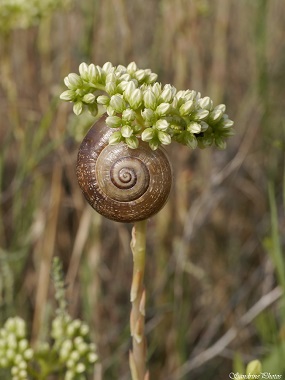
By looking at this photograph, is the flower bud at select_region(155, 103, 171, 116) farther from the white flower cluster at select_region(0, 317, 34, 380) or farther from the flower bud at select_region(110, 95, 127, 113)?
the white flower cluster at select_region(0, 317, 34, 380)

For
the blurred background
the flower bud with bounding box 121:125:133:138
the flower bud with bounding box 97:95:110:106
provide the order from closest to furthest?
the flower bud with bounding box 121:125:133:138
the flower bud with bounding box 97:95:110:106
the blurred background

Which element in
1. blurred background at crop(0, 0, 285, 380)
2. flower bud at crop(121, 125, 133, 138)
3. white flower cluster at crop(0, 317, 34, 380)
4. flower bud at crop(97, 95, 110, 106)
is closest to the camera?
flower bud at crop(121, 125, 133, 138)

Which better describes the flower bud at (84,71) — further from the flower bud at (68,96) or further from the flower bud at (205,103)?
the flower bud at (205,103)

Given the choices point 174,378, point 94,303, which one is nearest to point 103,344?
point 94,303

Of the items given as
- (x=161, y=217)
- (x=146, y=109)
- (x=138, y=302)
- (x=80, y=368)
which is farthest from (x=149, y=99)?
(x=161, y=217)

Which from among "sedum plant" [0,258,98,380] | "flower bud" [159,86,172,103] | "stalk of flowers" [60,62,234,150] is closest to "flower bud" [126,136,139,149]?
"stalk of flowers" [60,62,234,150]

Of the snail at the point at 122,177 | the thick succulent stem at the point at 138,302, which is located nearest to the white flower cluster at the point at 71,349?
the thick succulent stem at the point at 138,302
